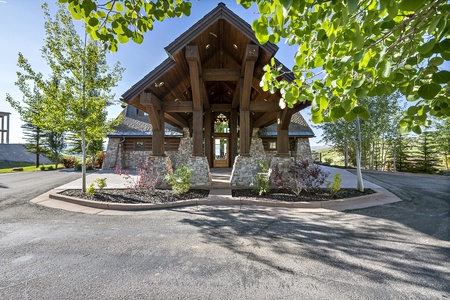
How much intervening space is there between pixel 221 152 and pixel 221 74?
10.6m

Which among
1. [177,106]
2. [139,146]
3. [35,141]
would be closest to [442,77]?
[177,106]

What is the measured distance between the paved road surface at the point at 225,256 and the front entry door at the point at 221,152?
34.7 ft

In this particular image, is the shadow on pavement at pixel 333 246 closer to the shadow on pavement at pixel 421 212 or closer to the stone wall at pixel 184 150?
the shadow on pavement at pixel 421 212

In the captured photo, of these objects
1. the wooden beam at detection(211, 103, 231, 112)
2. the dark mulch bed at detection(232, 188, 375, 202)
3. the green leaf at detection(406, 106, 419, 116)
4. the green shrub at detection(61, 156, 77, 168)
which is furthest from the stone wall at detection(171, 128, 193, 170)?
the green leaf at detection(406, 106, 419, 116)

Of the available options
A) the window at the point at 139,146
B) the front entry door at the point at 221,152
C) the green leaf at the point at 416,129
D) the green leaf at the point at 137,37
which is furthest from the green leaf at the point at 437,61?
the window at the point at 139,146

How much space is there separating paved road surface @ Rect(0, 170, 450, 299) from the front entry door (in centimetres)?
1058

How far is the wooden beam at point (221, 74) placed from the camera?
790 cm

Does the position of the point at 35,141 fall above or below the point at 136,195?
above

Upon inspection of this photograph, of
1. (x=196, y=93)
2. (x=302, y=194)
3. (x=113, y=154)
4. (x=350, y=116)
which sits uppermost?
(x=196, y=93)

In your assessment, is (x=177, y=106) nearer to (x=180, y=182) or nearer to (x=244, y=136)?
(x=244, y=136)

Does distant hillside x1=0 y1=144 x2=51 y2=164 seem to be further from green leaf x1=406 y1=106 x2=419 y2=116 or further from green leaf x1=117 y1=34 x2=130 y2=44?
green leaf x1=406 y1=106 x2=419 y2=116

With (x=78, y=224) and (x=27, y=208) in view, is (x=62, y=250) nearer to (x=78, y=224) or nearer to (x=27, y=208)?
(x=78, y=224)

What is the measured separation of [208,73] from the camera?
7.91 m

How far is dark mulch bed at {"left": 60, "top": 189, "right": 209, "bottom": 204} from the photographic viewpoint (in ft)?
19.1
